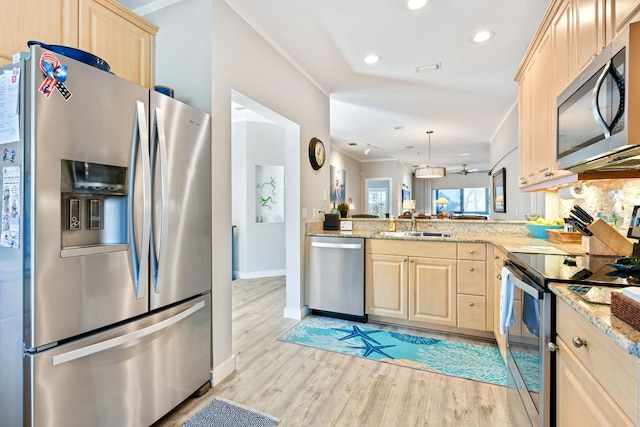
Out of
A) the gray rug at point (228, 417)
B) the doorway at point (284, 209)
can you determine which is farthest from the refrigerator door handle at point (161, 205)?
the doorway at point (284, 209)

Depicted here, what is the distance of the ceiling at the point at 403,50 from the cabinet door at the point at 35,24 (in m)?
0.70

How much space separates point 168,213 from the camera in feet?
5.49

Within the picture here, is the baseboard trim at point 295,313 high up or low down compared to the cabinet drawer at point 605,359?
down

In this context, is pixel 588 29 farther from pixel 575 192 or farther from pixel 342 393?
pixel 342 393

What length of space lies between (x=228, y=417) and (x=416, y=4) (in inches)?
114

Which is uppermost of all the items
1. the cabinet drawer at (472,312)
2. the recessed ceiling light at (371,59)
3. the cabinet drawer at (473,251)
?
the recessed ceiling light at (371,59)

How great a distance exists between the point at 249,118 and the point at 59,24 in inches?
133

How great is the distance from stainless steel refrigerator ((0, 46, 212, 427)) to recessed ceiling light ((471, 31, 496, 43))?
2.42 metres

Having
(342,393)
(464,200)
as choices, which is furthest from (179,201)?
(464,200)

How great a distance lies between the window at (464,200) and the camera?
481 inches

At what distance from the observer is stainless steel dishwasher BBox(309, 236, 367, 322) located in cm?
314

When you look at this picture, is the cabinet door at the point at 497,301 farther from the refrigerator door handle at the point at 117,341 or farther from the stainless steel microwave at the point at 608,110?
the refrigerator door handle at the point at 117,341

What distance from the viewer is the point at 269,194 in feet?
17.4

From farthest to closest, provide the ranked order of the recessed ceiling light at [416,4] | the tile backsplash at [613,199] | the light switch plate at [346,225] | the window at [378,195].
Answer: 1. the window at [378,195]
2. the light switch plate at [346,225]
3. the recessed ceiling light at [416,4]
4. the tile backsplash at [613,199]
